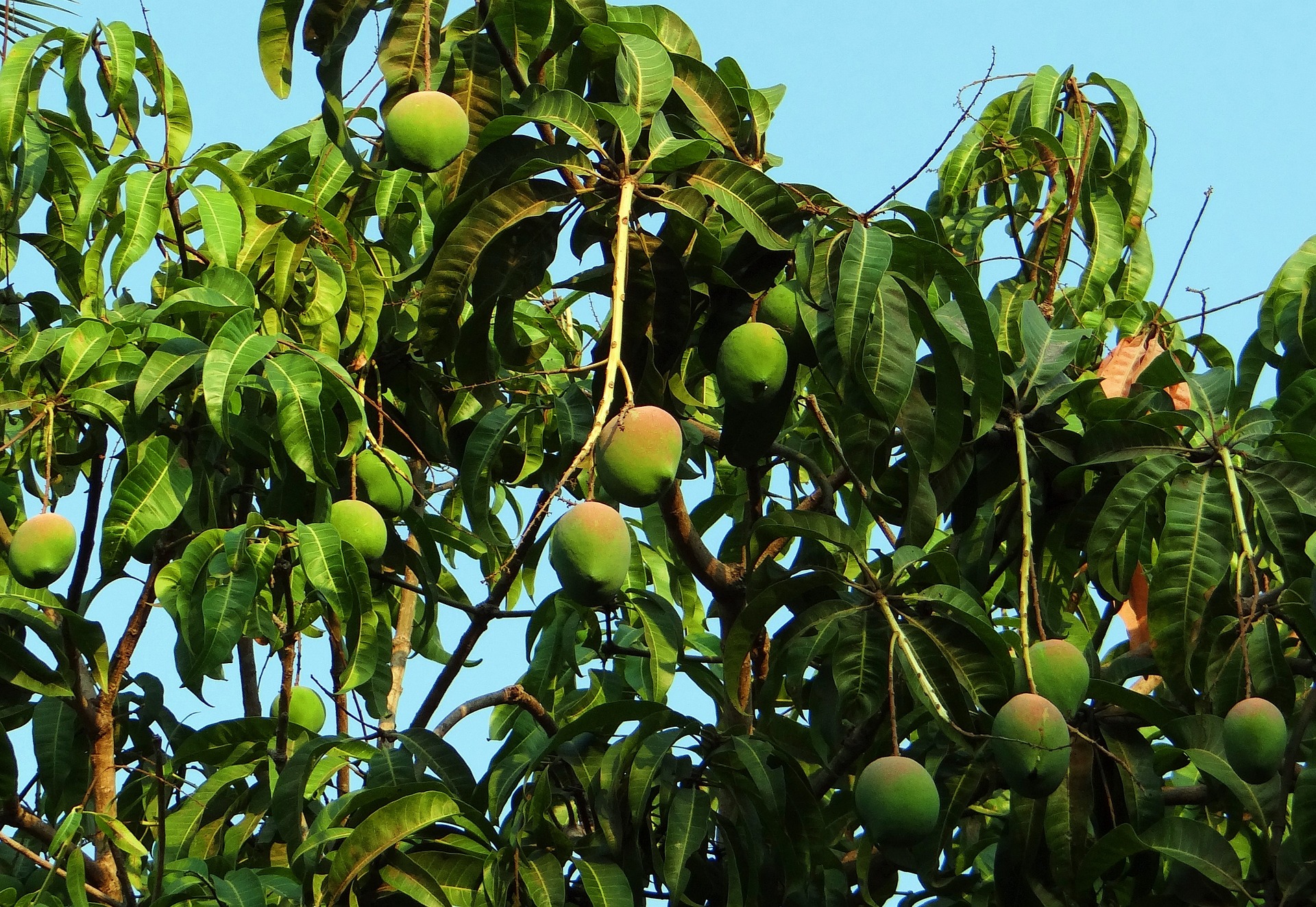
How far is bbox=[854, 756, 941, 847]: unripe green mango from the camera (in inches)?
71.7

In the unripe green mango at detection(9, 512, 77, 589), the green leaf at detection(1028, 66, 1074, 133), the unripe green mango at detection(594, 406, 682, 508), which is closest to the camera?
the unripe green mango at detection(594, 406, 682, 508)

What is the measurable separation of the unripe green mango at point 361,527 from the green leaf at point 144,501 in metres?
0.24

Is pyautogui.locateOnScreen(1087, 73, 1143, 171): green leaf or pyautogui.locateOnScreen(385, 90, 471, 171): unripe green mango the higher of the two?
pyautogui.locateOnScreen(1087, 73, 1143, 171): green leaf

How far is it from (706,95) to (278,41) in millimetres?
598

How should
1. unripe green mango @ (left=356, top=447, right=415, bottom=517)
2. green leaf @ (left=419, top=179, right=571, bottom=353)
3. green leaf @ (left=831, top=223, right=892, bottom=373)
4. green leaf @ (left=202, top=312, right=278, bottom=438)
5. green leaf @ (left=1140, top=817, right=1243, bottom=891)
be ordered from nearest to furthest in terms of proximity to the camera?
green leaf @ (left=831, top=223, right=892, bottom=373) → green leaf @ (left=419, top=179, right=571, bottom=353) → green leaf @ (left=1140, top=817, right=1243, bottom=891) → green leaf @ (left=202, top=312, right=278, bottom=438) → unripe green mango @ (left=356, top=447, right=415, bottom=517)

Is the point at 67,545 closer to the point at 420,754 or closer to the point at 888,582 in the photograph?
the point at 420,754

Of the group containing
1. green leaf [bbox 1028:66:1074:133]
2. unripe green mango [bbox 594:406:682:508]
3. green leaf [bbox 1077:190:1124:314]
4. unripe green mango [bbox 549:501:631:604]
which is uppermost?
green leaf [bbox 1028:66:1074:133]

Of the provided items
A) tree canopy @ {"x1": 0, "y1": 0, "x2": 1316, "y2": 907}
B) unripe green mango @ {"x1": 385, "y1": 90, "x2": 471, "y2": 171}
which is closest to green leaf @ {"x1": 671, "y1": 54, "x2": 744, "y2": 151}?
tree canopy @ {"x1": 0, "y1": 0, "x2": 1316, "y2": 907}

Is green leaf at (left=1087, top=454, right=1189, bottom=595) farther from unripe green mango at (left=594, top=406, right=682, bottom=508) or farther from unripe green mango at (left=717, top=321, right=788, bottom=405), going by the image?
unripe green mango at (left=594, top=406, right=682, bottom=508)

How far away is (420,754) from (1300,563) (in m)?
1.36

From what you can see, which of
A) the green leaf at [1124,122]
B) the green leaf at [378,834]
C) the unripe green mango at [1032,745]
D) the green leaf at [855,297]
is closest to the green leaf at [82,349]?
the green leaf at [378,834]

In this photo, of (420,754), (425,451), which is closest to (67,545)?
(420,754)

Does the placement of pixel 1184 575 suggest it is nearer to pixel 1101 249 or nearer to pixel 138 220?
pixel 1101 249

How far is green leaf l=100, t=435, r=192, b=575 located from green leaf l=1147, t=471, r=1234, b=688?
1.48 metres
